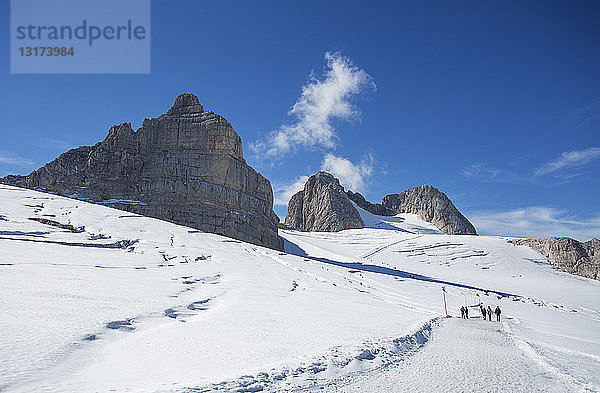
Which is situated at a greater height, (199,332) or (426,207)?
(426,207)

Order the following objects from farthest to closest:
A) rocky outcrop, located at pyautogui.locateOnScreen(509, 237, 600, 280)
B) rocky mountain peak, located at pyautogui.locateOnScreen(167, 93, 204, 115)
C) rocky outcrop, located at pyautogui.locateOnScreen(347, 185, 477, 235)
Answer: rocky outcrop, located at pyautogui.locateOnScreen(347, 185, 477, 235), rocky mountain peak, located at pyautogui.locateOnScreen(167, 93, 204, 115), rocky outcrop, located at pyautogui.locateOnScreen(509, 237, 600, 280)

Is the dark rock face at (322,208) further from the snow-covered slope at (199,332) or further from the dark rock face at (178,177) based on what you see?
the snow-covered slope at (199,332)

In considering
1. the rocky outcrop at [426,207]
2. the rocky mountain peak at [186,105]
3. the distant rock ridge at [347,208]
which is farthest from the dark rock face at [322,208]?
the rocky mountain peak at [186,105]

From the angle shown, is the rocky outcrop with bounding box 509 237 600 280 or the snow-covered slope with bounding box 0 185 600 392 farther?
the rocky outcrop with bounding box 509 237 600 280

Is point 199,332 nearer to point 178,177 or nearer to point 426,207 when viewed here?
point 178,177

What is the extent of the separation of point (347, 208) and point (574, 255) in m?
53.2

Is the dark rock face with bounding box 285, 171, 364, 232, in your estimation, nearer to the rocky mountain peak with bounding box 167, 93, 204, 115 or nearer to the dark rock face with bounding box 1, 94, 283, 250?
the dark rock face with bounding box 1, 94, 283, 250

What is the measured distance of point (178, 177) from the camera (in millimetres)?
48531

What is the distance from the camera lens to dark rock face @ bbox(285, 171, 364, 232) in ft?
280

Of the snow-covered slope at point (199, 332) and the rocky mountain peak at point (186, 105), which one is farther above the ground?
the rocky mountain peak at point (186, 105)

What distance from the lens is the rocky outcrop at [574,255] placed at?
1513 inches

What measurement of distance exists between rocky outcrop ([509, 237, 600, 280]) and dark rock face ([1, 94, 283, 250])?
1425 inches

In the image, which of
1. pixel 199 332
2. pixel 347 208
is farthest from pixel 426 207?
pixel 199 332

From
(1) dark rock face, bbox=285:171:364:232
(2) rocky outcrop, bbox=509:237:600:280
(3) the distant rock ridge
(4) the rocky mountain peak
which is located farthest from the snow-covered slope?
(3) the distant rock ridge
